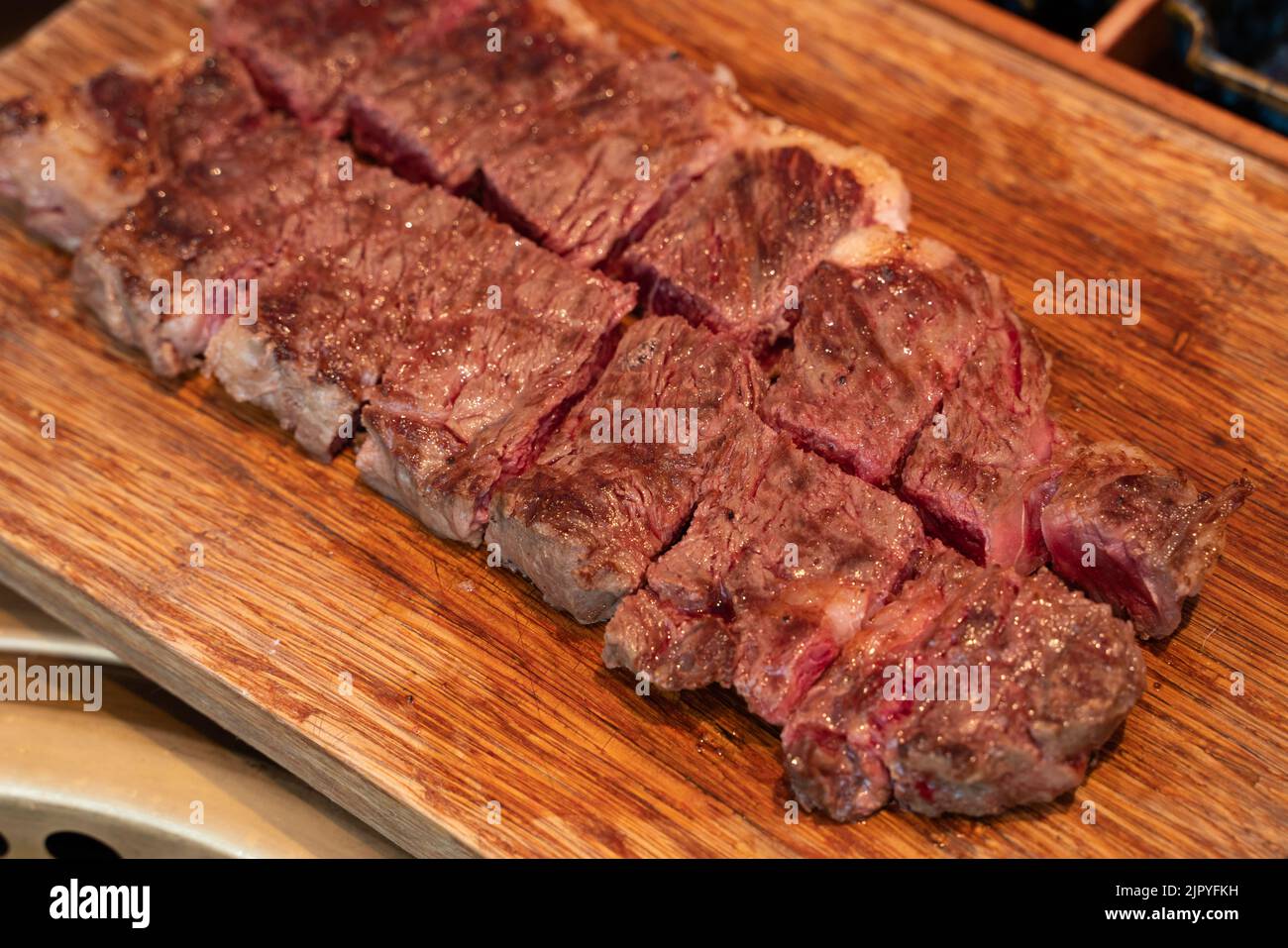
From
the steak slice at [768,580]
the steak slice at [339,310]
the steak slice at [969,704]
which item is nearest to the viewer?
the steak slice at [969,704]

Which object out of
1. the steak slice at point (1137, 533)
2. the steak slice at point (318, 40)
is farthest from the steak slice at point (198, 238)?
the steak slice at point (1137, 533)

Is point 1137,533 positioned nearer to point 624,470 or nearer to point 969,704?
point 969,704

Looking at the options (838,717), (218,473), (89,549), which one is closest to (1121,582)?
(838,717)

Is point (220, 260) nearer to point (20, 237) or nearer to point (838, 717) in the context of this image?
point (20, 237)

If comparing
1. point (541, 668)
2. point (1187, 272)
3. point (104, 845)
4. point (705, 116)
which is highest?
point (705, 116)

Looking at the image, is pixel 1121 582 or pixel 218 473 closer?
pixel 1121 582
